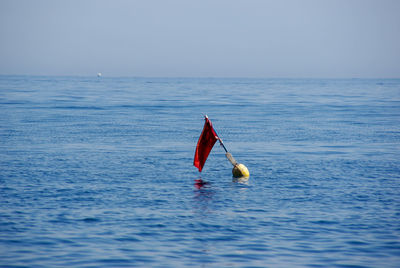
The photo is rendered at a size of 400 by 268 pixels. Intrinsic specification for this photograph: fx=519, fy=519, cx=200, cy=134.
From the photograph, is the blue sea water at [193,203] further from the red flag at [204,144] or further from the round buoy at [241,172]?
the red flag at [204,144]

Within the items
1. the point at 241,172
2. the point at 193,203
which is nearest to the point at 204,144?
the point at 241,172

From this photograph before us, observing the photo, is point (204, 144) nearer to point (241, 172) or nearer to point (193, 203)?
point (241, 172)

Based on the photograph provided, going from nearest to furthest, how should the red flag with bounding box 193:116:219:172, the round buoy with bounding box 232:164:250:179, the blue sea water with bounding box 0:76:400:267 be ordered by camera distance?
the blue sea water with bounding box 0:76:400:267 → the red flag with bounding box 193:116:219:172 → the round buoy with bounding box 232:164:250:179

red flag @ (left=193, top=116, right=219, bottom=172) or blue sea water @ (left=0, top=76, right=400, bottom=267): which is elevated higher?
red flag @ (left=193, top=116, right=219, bottom=172)

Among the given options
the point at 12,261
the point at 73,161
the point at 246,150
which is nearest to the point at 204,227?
the point at 12,261

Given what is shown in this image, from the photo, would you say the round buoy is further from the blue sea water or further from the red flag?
the red flag

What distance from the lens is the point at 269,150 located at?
1566 inches

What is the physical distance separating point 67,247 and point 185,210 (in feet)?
20.4

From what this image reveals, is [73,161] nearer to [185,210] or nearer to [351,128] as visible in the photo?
[185,210]

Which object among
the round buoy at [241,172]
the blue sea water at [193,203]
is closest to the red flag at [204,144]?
the blue sea water at [193,203]

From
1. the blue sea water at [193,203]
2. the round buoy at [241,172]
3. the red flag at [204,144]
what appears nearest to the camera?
the blue sea water at [193,203]

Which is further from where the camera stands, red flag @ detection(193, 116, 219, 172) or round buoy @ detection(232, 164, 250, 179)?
round buoy @ detection(232, 164, 250, 179)

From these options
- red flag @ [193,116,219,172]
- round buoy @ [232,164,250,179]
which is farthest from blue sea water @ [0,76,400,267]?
red flag @ [193,116,219,172]

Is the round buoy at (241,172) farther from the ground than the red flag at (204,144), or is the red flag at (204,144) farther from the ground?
the red flag at (204,144)
